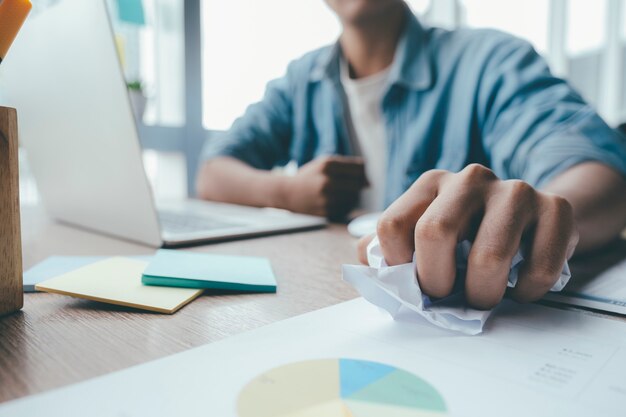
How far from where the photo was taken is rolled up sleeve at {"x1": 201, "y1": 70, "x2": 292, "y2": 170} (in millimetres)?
1052

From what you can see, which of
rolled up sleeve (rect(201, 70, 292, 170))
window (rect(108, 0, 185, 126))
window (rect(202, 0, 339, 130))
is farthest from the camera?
window (rect(202, 0, 339, 130))

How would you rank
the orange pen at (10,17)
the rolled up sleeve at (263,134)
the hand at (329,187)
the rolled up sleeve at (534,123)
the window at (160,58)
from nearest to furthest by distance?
the orange pen at (10,17) < the rolled up sleeve at (534,123) < the hand at (329,187) < the rolled up sleeve at (263,134) < the window at (160,58)

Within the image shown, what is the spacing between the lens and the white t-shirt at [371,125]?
1.06m

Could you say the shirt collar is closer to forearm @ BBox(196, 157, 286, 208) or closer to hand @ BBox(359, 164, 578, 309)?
forearm @ BBox(196, 157, 286, 208)

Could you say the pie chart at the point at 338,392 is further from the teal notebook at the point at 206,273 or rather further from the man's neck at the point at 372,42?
the man's neck at the point at 372,42

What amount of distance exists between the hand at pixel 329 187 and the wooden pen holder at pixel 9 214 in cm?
51

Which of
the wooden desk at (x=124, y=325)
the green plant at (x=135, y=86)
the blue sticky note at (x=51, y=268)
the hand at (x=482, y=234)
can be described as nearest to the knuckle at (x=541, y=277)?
the hand at (x=482, y=234)

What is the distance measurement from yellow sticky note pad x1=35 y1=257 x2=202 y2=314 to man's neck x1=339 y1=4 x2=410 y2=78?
86 centimetres

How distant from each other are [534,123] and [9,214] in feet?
2.09

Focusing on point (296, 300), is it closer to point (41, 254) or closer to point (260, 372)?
point (260, 372)

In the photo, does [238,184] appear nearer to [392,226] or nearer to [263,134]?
[263,134]

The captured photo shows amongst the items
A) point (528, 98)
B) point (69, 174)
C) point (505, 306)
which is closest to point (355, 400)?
point (505, 306)

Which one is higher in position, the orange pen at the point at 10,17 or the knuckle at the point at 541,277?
the orange pen at the point at 10,17

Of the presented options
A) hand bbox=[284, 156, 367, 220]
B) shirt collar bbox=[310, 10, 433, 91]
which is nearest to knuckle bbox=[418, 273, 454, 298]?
hand bbox=[284, 156, 367, 220]
